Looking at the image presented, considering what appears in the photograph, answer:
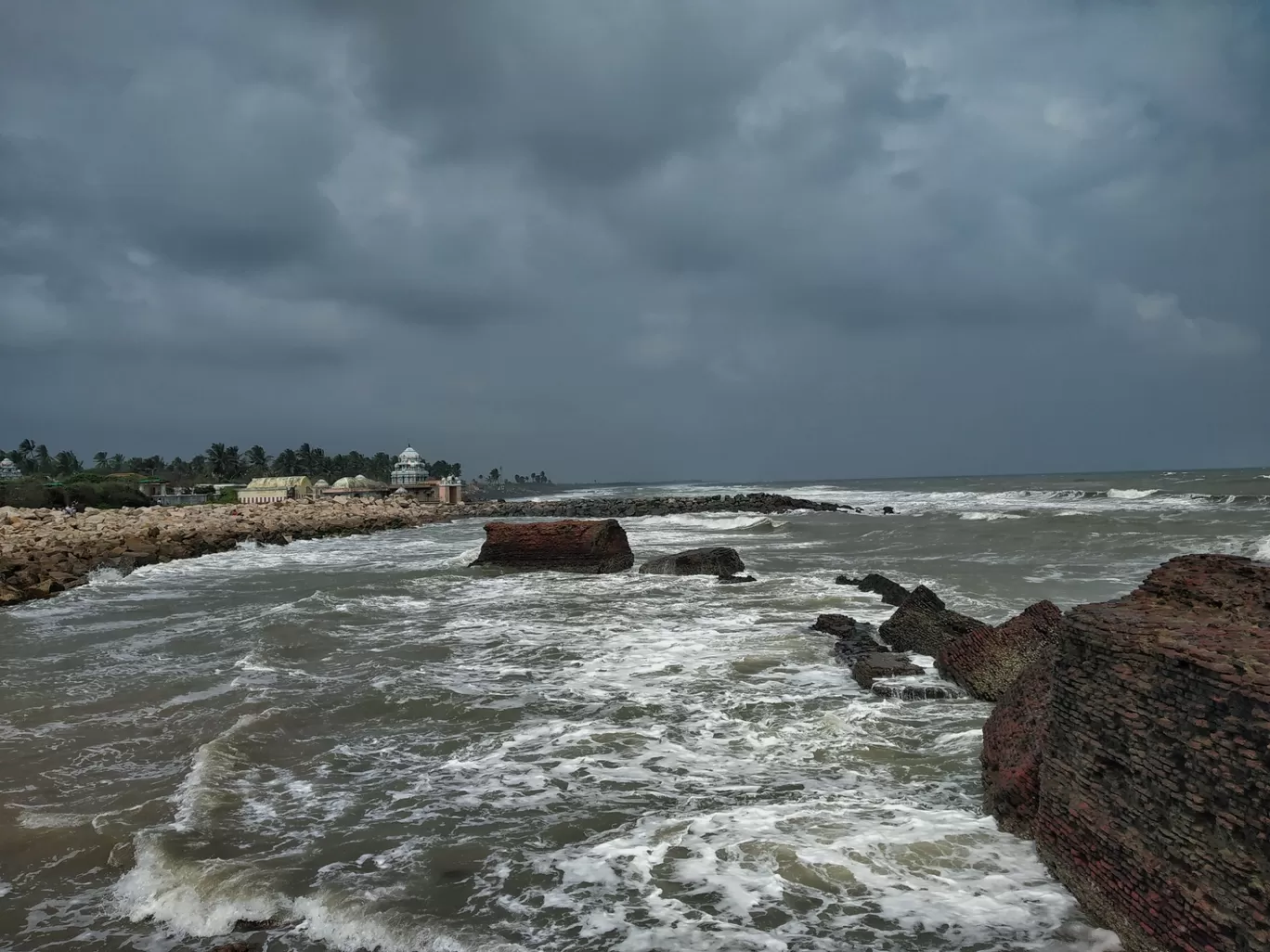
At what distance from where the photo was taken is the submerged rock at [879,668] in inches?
325

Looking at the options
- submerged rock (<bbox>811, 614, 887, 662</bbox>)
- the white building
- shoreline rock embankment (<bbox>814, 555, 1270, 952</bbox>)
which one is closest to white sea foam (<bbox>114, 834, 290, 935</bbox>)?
shoreline rock embankment (<bbox>814, 555, 1270, 952</bbox>)

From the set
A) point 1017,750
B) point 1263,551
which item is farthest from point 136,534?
point 1263,551

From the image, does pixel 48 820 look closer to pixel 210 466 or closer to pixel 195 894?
pixel 195 894

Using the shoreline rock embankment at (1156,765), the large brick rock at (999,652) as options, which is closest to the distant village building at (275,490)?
the large brick rock at (999,652)

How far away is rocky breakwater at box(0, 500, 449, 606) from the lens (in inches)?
756

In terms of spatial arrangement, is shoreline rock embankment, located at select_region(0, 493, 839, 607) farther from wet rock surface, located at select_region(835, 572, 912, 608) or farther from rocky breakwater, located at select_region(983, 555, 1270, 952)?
rocky breakwater, located at select_region(983, 555, 1270, 952)

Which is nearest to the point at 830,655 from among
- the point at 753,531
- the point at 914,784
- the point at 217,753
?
the point at 914,784

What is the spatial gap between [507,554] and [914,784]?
15.9m

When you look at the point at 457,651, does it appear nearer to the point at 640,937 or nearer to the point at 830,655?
the point at 830,655

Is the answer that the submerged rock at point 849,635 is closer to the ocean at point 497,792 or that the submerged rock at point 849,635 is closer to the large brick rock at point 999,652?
the ocean at point 497,792

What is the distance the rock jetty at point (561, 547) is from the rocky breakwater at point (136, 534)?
10266mm

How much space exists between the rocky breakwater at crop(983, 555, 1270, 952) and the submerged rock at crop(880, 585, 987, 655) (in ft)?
16.0

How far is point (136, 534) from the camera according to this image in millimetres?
29016

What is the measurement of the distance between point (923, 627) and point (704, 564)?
27.6 ft
